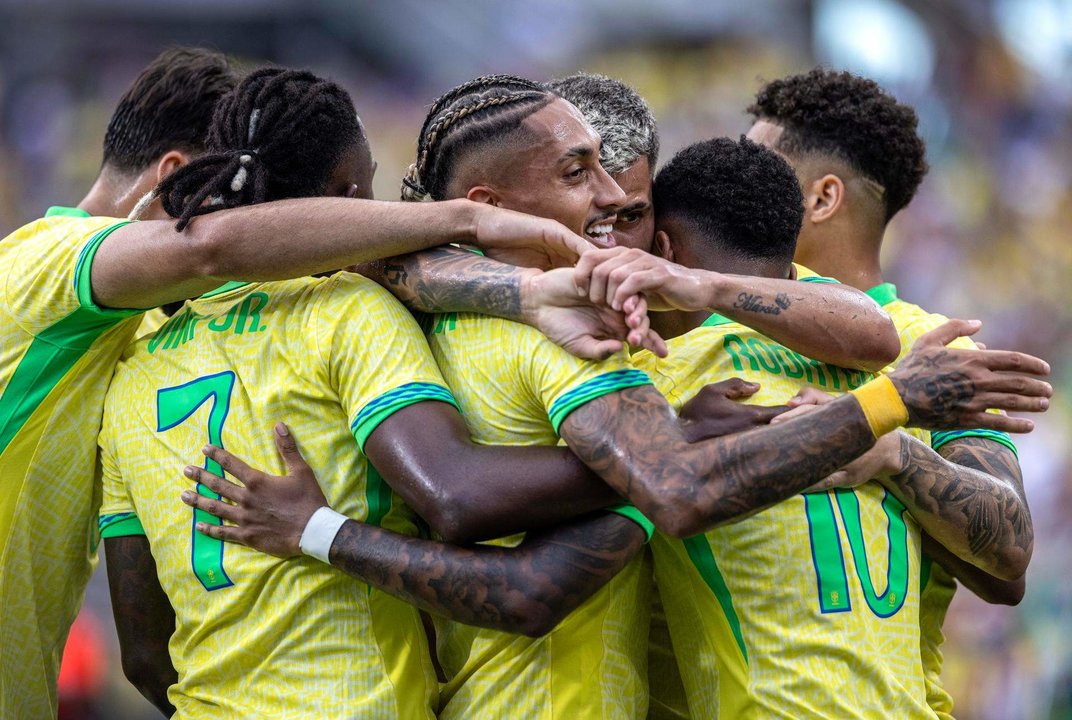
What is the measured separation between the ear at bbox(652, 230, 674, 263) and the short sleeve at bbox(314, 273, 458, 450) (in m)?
1.06

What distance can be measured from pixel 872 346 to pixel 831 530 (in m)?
0.57

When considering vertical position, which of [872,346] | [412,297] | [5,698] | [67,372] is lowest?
[5,698]

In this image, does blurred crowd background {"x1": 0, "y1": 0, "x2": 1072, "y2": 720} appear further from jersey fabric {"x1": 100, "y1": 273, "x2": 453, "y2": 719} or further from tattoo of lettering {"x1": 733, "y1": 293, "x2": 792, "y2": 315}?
jersey fabric {"x1": 100, "y1": 273, "x2": 453, "y2": 719}

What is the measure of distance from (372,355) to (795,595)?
4.70 ft

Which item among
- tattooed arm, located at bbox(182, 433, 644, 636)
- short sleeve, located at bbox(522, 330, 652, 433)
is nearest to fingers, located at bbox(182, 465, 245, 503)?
tattooed arm, located at bbox(182, 433, 644, 636)

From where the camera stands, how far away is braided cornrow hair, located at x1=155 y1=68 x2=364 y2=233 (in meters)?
3.85

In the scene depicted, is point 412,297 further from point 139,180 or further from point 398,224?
point 139,180

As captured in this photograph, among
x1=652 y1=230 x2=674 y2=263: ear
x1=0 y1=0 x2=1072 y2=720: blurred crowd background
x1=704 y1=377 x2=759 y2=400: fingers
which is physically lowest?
x1=0 y1=0 x2=1072 y2=720: blurred crowd background

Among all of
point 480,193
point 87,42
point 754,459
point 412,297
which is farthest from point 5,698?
point 87,42

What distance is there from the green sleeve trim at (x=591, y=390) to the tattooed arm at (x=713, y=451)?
0.02 meters

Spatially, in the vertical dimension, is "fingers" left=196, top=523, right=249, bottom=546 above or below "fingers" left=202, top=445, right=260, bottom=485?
below

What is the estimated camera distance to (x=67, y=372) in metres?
4.06

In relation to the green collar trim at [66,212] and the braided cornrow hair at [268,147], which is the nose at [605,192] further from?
the green collar trim at [66,212]

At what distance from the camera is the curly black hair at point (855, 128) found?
5.47 metres
